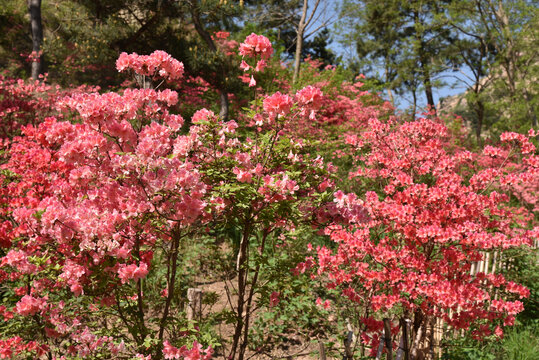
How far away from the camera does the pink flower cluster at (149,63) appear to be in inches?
96.6

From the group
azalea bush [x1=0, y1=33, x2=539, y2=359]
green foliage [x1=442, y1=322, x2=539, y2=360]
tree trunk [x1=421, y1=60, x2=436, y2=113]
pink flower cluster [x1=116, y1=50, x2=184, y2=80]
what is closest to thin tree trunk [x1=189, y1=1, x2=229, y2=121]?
azalea bush [x1=0, y1=33, x2=539, y2=359]

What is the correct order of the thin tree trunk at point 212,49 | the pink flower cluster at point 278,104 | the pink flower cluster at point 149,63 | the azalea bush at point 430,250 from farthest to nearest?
the thin tree trunk at point 212,49, the azalea bush at point 430,250, the pink flower cluster at point 149,63, the pink flower cluster at point 278,104

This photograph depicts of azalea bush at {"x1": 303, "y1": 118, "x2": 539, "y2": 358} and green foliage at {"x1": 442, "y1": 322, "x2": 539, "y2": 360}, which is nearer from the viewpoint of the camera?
azalea bush at {"x1": 303, "y1": 118, "x2": 539, "y2": 358}

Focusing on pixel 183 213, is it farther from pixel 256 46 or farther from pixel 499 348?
pixel 499 348

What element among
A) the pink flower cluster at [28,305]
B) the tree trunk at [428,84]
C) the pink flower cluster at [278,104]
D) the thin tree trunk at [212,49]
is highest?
the tree trunk at [428,84]

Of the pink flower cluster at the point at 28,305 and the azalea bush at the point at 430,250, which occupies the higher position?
the azalea bush at the point at 430,250

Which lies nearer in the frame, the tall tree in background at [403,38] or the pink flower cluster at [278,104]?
the pink flower cluster at [278,104]

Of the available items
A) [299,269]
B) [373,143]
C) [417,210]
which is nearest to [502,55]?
[373,143]

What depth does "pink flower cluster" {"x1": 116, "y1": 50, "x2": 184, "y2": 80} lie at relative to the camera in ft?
8.05

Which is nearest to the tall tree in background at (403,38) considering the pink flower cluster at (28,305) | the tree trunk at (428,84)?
the tree trunk at (428,84)

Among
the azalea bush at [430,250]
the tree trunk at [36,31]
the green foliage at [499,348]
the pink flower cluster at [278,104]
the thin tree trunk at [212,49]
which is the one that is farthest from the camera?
the tree trunk at [36,31]

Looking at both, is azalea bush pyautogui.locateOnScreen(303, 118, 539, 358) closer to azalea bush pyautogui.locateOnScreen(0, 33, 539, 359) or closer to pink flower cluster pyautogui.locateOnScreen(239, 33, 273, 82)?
azalea bush pyautogui.locateOnScreen(0, 33, 539, 359)

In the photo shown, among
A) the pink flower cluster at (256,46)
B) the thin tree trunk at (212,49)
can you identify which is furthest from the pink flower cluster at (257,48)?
the thin tree trunk at (212,49)

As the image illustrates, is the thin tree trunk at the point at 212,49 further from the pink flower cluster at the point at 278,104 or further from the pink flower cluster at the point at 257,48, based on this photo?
the pink flower cluster at the point at 278,104
